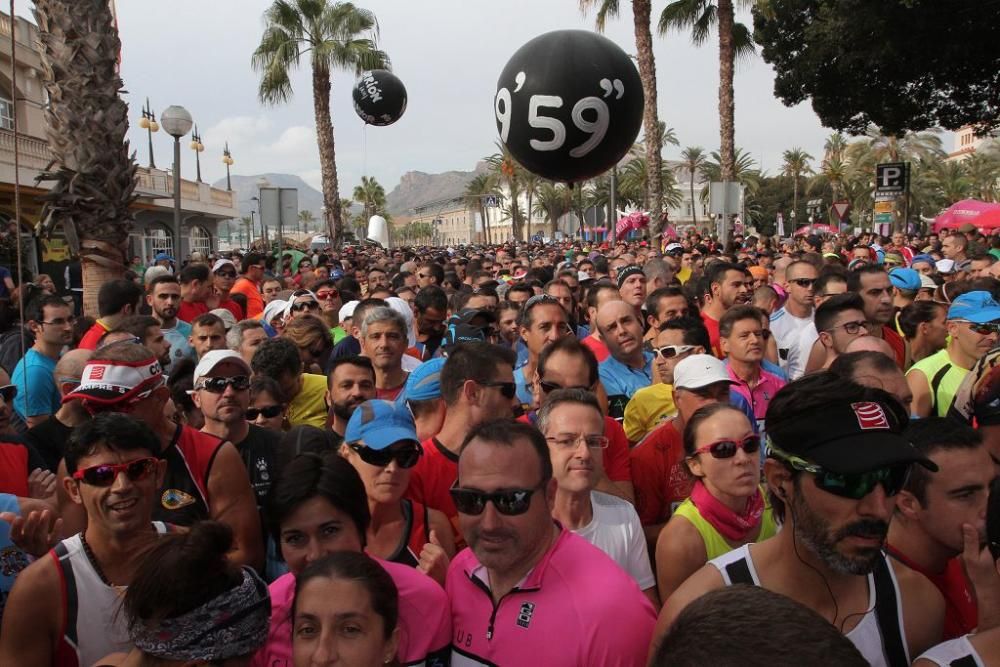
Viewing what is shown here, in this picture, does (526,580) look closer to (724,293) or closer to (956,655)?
(956,655)

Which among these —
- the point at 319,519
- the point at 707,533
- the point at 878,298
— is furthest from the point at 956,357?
the point at 319,519

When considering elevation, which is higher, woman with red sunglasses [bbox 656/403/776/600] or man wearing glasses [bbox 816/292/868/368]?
man wearing glasses [bbox 816/292/868/368]

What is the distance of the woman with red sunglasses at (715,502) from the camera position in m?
2.92

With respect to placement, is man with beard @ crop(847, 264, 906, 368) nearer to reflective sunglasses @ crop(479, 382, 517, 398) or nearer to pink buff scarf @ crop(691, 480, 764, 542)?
reflective sunglasses @ crop(479, 382, 517, 398)

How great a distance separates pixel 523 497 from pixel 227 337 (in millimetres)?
4223

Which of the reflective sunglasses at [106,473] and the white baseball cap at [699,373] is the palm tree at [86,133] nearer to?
the reflective sunglasses at [106,473]

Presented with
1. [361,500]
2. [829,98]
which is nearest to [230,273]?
[361,500]

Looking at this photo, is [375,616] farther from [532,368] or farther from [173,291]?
[173,291]

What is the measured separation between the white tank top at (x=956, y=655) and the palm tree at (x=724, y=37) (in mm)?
21545

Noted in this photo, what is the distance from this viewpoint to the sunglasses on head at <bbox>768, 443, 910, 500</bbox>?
217 centimetres

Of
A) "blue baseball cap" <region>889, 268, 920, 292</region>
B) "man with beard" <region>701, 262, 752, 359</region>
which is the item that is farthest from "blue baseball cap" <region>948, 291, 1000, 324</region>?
"blue baseball cap" <region>889, 268, 920, 292</region>

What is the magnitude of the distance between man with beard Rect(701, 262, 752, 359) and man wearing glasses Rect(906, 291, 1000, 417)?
2.21 m

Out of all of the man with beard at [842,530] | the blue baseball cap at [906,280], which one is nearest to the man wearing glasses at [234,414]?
the man with beard at [842,530]

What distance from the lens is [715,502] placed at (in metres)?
3.13
